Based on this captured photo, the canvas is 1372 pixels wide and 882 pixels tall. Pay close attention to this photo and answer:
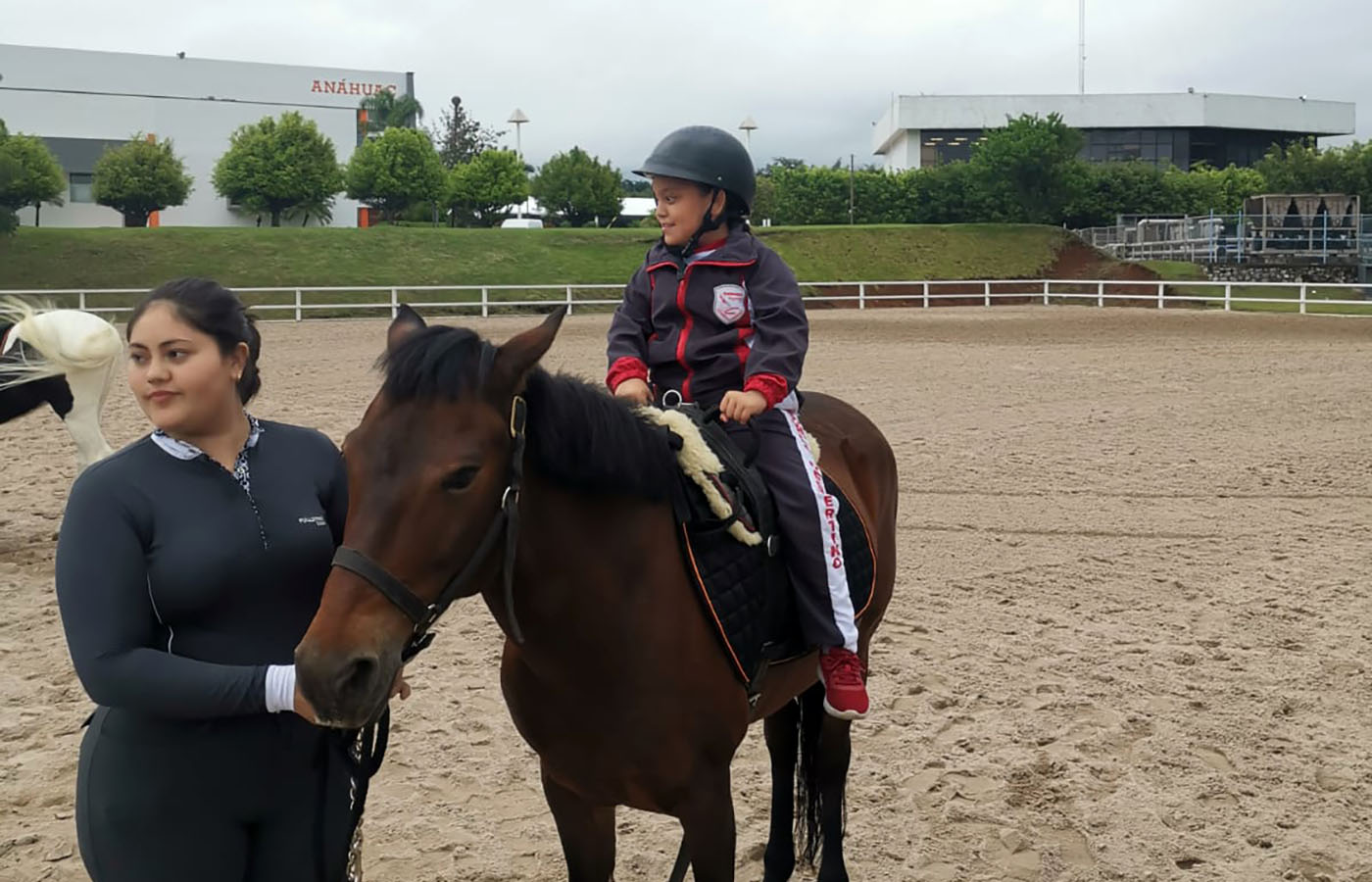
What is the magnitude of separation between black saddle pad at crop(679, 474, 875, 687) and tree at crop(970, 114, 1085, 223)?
42.9m

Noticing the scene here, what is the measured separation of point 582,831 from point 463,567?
1.08 meters

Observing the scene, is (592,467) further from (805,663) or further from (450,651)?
(450,651)

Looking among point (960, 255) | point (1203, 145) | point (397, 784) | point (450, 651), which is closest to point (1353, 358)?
point (450, 651)

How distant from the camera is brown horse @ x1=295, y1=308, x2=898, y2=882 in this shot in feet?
6.40

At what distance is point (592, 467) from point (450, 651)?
3.63m

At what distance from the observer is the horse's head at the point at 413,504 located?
188 centimetres

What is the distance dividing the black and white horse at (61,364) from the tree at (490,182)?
4060 centimetres

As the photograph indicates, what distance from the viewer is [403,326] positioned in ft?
7.57

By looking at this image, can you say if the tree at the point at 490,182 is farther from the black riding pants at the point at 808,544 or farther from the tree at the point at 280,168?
the black riding pants at the point at 808,544

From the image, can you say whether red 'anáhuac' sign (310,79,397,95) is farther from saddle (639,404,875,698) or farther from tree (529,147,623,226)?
saddle (639,404,875,698)

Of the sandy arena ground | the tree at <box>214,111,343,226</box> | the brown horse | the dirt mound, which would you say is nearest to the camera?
the brown horse

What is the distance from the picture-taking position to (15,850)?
145 inches

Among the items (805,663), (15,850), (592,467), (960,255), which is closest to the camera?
(592,467)

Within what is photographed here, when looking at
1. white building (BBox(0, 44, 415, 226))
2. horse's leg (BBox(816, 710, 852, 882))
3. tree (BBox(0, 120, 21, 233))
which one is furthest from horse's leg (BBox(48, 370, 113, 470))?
white building (BBox(0, 44, 415, 226))
